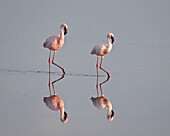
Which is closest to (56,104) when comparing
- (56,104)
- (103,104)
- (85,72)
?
(56,104)

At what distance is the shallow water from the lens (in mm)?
7535

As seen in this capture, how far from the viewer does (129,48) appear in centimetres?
1545

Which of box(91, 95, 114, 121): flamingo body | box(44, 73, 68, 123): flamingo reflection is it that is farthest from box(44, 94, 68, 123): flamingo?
box(91, 95, 114, 121): flamingo body

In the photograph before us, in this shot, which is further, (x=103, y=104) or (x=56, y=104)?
(x=103, y=104)

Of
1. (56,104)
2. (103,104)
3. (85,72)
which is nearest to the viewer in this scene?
(56,104)

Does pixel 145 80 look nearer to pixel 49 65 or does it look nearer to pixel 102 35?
pixel 49 65

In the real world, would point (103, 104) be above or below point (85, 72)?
below

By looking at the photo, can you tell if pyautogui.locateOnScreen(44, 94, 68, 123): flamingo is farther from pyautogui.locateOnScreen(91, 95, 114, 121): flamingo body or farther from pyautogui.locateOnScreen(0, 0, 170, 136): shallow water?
pyautogui.locateOnScreen(91, 95, 114, 121): flamingo body

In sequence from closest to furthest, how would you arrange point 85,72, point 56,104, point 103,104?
point 56,104 → point 103,104 → point 85,72

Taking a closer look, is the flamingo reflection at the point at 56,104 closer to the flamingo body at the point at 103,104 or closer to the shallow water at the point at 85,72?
the shallow water at the point at 85,72

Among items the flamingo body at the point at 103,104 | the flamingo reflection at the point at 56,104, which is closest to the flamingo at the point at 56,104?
the flamingo reflection at the point at 56,104

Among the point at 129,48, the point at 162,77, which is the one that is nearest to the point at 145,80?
the point at 162,77

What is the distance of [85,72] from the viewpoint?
11664 millimetres

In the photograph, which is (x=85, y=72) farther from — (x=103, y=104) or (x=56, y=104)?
(x=56, y=104)
